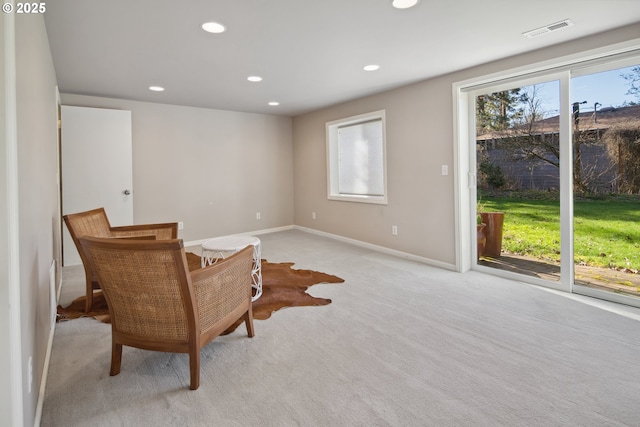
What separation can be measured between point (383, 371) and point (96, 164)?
173 inches

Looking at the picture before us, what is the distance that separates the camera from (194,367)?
1886 millimetres

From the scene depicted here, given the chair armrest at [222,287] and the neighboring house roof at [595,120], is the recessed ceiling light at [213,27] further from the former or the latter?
the neighboring house roof at [595,120]

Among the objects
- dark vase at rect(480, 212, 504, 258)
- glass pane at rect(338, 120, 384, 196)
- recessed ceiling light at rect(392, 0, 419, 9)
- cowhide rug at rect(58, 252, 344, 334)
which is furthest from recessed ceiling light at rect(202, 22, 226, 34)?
dark vase at rect(480, 212, 504, 258)

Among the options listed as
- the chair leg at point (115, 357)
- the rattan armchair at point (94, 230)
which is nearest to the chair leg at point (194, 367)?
the chair leg at point (115, 357)

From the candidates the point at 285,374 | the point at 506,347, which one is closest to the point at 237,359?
the point at 285,374

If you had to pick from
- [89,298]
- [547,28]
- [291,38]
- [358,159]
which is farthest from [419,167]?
[89,298]

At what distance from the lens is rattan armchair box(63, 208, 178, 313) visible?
285cm

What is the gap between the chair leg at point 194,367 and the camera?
1.88m

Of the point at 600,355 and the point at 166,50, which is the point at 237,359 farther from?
the point at 166,50

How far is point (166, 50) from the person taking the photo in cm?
309

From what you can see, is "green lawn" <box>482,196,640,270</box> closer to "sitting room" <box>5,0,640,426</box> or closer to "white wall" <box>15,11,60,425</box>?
"sitting room" <box>5,0,640,426</box>

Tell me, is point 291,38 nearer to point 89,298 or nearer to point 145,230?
point 145,230

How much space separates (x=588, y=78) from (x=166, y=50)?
3678mm

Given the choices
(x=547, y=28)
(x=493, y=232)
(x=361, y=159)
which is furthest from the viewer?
(x=361, y=159)
